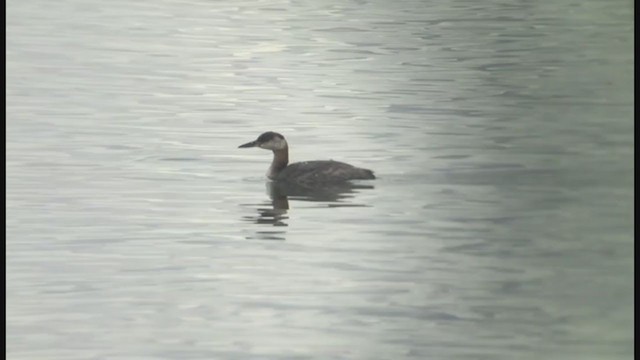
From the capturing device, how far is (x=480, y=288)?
1215 centimetres

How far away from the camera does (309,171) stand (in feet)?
54.9

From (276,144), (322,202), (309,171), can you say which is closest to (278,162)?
(276,144)

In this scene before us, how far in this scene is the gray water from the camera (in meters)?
11.0

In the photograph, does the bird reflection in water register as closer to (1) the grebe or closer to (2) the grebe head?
(1) the grebe

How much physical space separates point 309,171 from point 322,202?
959mm

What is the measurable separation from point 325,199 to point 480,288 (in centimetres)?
392

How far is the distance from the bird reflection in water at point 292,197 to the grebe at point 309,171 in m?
0.06

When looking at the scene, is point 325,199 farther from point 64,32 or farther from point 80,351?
point 64,32

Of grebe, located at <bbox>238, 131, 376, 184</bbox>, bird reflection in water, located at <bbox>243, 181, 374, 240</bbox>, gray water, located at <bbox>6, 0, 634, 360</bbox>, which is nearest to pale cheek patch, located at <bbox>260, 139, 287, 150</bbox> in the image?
grebe, located at <bbox>238, 131, 376, 184</bbox>

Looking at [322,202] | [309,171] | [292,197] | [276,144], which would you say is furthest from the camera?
[276,144]

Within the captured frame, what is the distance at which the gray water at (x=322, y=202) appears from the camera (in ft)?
36.2

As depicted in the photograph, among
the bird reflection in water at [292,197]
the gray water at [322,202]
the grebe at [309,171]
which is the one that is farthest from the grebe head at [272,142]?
the bird reflection in water at [292,197]

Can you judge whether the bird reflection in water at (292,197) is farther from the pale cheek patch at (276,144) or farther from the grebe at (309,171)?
the pale cheek patch at (276,144)

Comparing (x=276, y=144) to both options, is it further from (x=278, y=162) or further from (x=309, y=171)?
→ (x=309, y=171)
